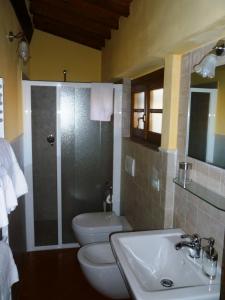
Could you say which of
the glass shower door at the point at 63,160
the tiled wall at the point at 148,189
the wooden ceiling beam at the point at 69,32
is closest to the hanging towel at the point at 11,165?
the tiled wall at the point at 148,189

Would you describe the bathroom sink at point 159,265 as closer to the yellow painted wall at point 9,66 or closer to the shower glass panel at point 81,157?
the yellow painted wall at point 9,66

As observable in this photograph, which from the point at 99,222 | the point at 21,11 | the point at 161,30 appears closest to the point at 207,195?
the point at 161,30

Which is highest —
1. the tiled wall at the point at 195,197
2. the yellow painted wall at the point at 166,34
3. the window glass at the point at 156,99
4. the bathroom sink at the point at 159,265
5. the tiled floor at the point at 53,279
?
the yellow painted wall at the point at 166,34

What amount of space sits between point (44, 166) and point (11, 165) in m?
1.40

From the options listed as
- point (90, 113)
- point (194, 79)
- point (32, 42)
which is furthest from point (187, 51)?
point (32, 42)

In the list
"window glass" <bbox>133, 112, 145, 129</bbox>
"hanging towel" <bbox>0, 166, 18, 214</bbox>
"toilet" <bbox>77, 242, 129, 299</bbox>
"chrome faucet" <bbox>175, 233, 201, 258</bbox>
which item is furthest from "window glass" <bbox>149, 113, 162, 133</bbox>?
"hanging towel" <bbox>0, 166, 18, 214</bbox>

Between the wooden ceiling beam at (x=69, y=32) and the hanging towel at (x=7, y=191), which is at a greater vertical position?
the wooden ceiling beam at (x=69, y=32)

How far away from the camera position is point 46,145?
303 centimetres

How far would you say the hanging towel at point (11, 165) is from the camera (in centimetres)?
156

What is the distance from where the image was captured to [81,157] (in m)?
3.14

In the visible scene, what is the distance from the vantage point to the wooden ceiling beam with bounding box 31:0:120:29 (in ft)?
8.23

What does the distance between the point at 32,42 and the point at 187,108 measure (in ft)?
10.1

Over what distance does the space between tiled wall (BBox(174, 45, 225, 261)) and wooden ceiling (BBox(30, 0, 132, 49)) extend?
1074 millimetres

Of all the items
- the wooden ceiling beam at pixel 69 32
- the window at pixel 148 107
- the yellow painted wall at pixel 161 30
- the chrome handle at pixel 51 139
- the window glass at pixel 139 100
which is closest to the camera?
the yellow painted wall at pixel 161 30
